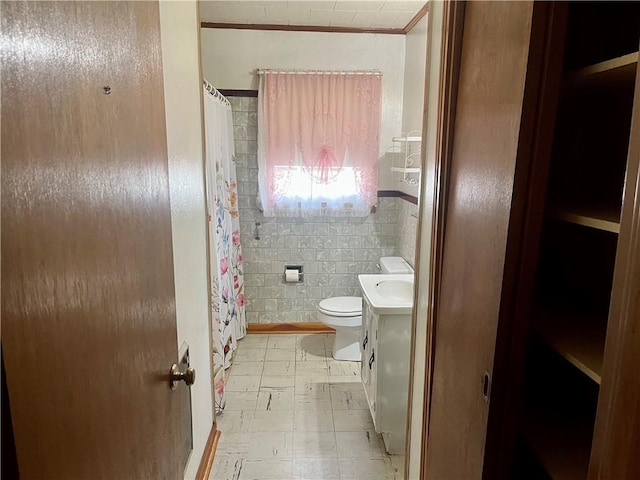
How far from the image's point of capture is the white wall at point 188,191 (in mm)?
1593

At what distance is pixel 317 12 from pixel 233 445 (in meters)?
2.91

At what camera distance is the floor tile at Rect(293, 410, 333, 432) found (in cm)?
262

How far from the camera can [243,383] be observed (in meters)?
3.14

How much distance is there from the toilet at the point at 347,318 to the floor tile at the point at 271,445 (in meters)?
1.00

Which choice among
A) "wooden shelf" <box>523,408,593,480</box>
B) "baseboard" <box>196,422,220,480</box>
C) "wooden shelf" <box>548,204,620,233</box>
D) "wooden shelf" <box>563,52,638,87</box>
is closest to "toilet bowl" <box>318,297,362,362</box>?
"baseboard" <box>196,422,220,480</box>

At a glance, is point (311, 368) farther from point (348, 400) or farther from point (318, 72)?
point (318, 72)

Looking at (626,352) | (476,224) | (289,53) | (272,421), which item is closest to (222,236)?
(272,421)

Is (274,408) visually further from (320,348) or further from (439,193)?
(439,193)

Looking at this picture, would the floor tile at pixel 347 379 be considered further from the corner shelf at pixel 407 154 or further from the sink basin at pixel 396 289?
the corner shelf at pixel 407 154

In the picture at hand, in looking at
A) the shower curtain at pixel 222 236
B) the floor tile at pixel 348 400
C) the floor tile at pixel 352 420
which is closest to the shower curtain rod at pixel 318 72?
the shower curtain at pixel 222 236

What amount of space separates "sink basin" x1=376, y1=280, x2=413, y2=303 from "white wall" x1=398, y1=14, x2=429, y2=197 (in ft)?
2.63

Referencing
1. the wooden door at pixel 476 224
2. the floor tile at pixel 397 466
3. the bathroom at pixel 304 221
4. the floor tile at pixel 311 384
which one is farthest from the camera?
the bathroom at pixel 304 221

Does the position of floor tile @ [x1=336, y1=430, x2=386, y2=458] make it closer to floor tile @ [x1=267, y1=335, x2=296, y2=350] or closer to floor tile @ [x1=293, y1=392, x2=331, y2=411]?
floor tile @ [x1=293, y1=392, x2=331, y2=411]

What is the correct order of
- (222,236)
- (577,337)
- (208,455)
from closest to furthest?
1. (577,337)
2. (208,455)
3. (222,236)
